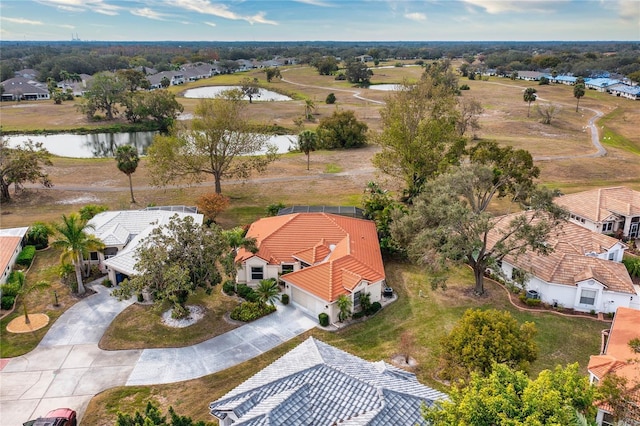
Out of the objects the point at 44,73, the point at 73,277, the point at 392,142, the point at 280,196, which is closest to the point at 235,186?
the point at 280,196

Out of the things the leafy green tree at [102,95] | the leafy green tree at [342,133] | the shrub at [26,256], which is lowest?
the shrub at [26,256]

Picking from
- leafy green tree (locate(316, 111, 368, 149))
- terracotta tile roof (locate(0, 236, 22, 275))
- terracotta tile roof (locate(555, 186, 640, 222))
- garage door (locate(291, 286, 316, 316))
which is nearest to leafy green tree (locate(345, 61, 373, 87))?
leafy green tree (locate(316, 111, 368, 149))

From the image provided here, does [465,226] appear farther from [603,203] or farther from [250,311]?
[603,203]

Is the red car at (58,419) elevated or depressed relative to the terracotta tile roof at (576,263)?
depressed

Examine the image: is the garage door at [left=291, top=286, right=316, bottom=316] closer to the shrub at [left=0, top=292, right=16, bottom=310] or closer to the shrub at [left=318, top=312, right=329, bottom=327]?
the shrub at [left=318, top=312, right=329, bottom=327]

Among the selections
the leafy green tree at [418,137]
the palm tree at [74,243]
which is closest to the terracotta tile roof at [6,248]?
the palm tree at [74,243]

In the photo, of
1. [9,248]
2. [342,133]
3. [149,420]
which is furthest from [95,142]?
[149,420]

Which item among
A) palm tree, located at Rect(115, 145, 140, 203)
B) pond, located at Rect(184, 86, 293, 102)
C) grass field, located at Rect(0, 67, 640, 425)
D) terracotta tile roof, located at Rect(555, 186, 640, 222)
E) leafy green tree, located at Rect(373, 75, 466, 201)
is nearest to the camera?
grass field, located at Rect(0, 67, 640, 425)

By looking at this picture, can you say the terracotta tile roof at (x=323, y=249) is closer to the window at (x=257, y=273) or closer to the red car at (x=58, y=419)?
the window at (x=257, y=273)
